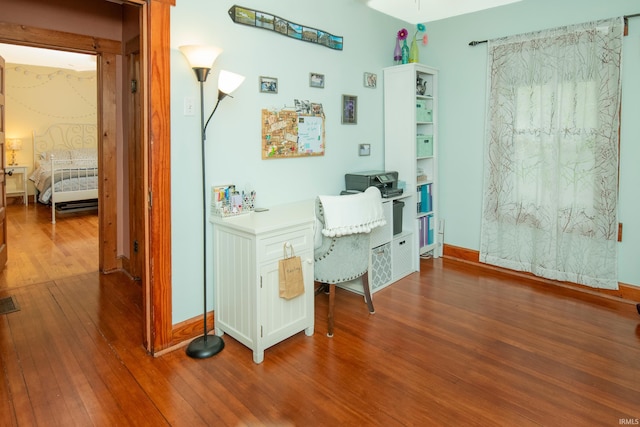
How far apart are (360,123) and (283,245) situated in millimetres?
1714

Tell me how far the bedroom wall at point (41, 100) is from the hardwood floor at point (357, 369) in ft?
17.8

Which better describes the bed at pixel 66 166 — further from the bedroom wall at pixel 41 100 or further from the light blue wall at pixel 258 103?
the light blue wall at pixel 258 103

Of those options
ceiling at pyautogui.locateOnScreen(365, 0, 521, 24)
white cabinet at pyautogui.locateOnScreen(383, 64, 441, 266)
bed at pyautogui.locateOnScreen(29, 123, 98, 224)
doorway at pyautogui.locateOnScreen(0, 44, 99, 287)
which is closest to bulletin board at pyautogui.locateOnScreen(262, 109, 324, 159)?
white cabinet at pyautogui.locateOnScreen(383, 64, 441, 266)

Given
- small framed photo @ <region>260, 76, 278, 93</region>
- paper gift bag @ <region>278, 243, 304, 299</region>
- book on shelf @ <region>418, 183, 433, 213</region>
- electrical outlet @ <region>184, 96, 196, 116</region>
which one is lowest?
paper gift bag @ <region>278, 243, 304, 299</region>

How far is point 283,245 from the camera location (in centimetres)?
236

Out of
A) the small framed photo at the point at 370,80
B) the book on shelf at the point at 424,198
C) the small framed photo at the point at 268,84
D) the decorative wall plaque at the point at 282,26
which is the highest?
the decorative wall plaque at the point at 282,26

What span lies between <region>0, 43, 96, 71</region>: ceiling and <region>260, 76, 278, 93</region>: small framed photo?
4.31 m

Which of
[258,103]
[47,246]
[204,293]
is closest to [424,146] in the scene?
[258,103]

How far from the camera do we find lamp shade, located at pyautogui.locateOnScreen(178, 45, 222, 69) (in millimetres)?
2179

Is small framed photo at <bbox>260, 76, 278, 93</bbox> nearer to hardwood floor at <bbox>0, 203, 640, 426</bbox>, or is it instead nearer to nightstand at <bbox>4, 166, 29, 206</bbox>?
hardwood floor at <bbox>0, 203, 640, 426</bbox>

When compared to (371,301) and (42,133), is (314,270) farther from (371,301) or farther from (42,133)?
(42,133)

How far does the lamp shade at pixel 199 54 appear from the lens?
218 centimetres

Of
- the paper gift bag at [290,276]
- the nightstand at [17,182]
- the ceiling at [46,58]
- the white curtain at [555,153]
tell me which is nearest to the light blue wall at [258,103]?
the paper gift bag at [290,276]

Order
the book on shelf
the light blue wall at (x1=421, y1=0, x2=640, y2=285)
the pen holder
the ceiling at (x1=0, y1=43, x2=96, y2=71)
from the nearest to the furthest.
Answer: the pen holder → the light blue wall at (x1=421, y1=0, x2=640, y2=285) → the book on shelf → the ceiling at (x1=0, y1=43, x2=96, y2=71)
